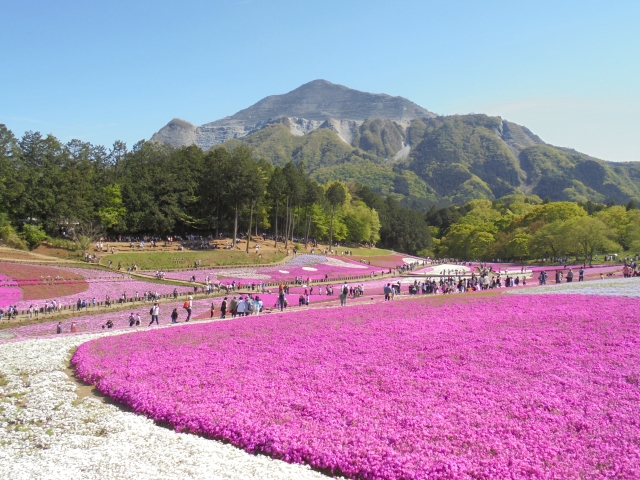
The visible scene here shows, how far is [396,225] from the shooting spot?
138 m

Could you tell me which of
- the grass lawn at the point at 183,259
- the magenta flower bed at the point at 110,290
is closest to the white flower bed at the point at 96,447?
the magenta flower bed at the point at 110,290

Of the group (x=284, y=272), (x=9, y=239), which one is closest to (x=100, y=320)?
(x=284, y=272)

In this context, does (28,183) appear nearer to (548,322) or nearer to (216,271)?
(216,271)

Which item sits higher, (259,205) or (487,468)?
(259,205)

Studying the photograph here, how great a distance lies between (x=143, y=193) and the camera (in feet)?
254

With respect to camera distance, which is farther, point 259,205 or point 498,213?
point 498,213

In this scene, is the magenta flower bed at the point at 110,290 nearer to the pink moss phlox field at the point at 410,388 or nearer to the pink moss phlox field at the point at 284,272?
the pink moss phlox field at the point at 284,272


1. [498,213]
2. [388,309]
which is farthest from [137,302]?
[498,213]

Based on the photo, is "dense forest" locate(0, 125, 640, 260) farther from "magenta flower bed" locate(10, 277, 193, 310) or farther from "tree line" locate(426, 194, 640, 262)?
"magenta flower bed" locate(10, 277, 193, 310)

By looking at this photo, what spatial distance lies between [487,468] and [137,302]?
3648cm

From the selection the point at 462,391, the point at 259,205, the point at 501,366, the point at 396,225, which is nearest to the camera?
the point at 462,391

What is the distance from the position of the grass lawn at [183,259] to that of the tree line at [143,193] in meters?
6.16

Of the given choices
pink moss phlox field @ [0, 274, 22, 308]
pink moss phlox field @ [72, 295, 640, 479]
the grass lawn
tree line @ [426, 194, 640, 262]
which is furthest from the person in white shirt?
tree line @ [426, 194, 640, 262]

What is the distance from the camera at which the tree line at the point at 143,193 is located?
67000 millimetres
